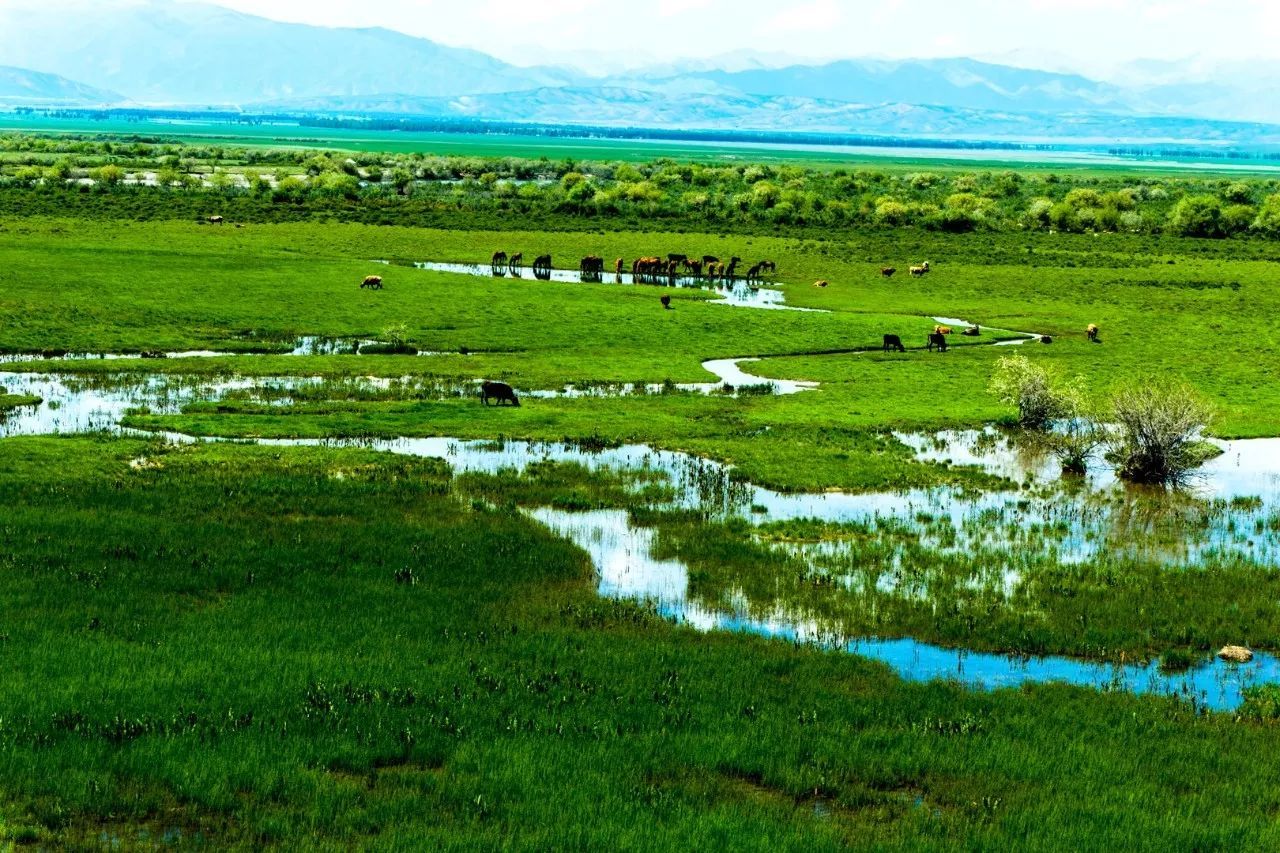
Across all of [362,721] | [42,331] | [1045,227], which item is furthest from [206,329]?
[1045,227]

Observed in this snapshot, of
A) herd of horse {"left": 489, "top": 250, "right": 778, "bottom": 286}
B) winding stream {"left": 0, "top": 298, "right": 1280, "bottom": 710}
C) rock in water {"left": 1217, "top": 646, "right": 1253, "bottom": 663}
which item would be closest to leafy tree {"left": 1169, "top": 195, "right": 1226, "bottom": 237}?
herd of horse {"left": 489, "top": 250, "right": 778, "bottom": 286}

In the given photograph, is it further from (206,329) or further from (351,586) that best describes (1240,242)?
(351,586)

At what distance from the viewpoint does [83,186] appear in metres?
114

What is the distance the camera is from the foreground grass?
13.4 meters

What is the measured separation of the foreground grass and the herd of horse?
5440 cm

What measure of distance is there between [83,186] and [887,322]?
81601mm

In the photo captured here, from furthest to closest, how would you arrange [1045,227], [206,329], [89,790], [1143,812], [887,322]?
[1045,227] → [887,322] → [206,329] → [1143,812] → [89,790]

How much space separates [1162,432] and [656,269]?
48303mm

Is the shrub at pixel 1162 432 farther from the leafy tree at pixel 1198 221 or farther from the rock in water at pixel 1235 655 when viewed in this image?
the leafy tree at pixel 1198 221

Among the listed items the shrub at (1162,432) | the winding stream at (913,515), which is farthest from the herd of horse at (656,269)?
the shrub at (1162,432)

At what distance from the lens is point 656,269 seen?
7931 cm

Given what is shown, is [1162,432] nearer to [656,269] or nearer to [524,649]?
[524,649]

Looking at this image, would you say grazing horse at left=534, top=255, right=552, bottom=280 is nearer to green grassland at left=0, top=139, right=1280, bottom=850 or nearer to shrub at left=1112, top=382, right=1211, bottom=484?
green grassland at left=0, top=139, right=1280, bottom=850

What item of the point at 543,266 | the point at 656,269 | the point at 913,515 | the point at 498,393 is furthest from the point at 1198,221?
the point at 913,515
